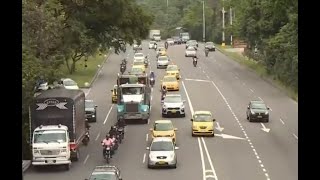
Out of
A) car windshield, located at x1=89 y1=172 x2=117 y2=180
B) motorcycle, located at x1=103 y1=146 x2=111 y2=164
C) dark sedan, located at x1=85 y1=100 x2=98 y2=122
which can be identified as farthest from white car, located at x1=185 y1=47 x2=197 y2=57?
car windshield, located at x1=89 y1=172 x2=117 y2=180

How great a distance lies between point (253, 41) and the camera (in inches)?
3435

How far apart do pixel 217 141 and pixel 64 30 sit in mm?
12634

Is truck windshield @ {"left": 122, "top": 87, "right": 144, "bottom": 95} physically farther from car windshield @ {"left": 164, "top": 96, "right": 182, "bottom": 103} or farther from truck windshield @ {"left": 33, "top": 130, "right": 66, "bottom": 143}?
truck windshield @ {"left": 33, "top": 130, "right": 66, "bottom": 143}

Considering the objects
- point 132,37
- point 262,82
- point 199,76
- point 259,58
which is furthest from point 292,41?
point 259,58

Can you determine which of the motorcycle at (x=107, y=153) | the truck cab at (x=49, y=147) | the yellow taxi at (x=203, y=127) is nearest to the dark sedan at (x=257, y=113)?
the yellow taxi at (x=203, y=127)

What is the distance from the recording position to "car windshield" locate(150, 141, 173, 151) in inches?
1443

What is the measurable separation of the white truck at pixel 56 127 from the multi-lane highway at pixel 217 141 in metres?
0.81

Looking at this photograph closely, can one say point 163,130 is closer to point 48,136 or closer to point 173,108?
point 48,136

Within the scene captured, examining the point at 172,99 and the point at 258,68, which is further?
the point at 258,68

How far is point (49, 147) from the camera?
117 feet

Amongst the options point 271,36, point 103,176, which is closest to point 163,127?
point 103,176

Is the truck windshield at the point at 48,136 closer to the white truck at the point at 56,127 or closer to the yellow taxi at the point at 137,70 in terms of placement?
the white truck at the point at 56,127

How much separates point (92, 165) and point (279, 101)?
28.9 m

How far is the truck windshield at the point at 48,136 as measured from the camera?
35.9 metres
